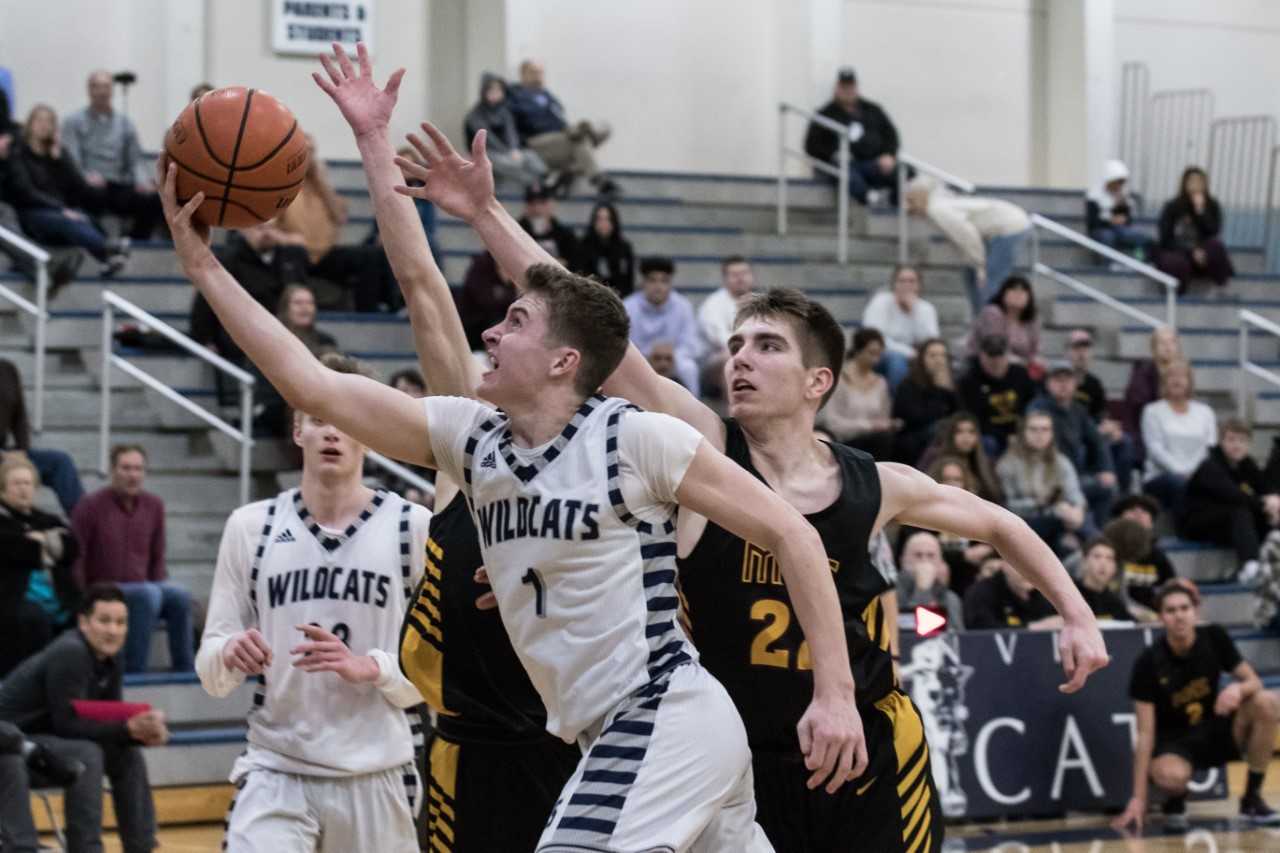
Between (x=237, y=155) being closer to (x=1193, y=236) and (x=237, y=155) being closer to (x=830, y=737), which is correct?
(x=830, y=737)

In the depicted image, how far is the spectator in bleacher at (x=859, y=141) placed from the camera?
59.4ft

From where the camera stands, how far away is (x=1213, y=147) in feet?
69.9

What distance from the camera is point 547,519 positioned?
4.27m

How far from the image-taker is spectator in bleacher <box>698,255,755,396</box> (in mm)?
14039

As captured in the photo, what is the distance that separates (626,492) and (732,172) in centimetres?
1563

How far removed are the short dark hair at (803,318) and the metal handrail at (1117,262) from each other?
12.1 metres

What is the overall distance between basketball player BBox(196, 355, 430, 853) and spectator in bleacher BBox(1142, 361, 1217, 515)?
9.95 meters

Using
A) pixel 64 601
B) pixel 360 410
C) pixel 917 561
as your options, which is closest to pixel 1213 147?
pixel 917 561

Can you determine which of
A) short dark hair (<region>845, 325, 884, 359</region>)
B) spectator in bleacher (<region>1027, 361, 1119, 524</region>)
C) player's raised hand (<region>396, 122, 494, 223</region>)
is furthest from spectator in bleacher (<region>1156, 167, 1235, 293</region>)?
player's raised hand (<region>396, 122, 494, 223</region>)

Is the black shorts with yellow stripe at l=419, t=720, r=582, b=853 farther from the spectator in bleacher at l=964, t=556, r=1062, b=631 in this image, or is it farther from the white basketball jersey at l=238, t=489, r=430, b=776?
→ the spectator in bleacher at l=964, t=556, r=1062, b=631

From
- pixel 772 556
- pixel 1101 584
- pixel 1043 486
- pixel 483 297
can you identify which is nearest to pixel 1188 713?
pixel 1101 584

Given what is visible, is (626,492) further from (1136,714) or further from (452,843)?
(1136,714)

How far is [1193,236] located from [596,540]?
1523 cm

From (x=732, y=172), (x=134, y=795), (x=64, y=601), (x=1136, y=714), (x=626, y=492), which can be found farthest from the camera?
(x=732, y=172)
